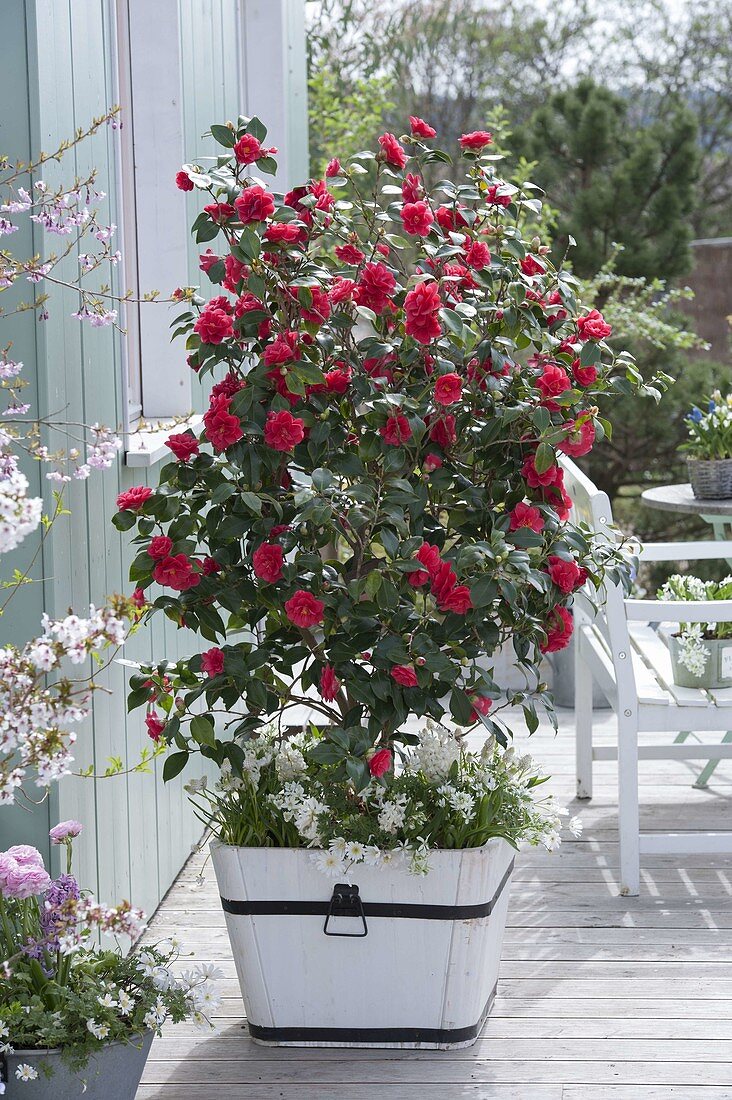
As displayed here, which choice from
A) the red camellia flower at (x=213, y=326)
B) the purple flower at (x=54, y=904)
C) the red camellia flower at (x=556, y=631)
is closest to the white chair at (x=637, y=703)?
the red camellia flower at (x=556, y=631)

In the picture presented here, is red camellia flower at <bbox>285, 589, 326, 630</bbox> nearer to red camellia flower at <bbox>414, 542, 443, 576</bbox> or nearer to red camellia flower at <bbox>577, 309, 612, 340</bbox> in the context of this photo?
red camellia flower at <bbox>414, 542, 443, 576</bbox>

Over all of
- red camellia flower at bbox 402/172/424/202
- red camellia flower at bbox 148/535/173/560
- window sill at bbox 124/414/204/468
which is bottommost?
red camellia flower at bbox 148/535/173/560

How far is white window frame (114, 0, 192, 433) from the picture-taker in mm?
2936

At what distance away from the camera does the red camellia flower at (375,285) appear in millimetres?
2068

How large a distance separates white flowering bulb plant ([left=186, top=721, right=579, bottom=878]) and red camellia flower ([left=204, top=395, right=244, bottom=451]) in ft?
1.70

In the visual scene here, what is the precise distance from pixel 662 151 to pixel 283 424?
5.22 m

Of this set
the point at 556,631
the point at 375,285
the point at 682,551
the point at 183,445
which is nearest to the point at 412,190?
the point at 375,285

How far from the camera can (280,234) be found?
80.0 inches

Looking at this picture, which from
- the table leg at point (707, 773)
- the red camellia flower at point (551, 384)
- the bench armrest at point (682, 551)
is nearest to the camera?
the red camellia flower at point (551, 384)

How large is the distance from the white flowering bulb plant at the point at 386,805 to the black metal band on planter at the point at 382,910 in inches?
3.0

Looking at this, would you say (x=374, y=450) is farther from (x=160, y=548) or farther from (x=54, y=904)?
(x=54, y=904)

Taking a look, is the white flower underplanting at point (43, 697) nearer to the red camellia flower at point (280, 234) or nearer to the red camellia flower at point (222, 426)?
the red camellia flower at point (222, 426)

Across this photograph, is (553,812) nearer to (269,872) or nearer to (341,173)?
(269,872)

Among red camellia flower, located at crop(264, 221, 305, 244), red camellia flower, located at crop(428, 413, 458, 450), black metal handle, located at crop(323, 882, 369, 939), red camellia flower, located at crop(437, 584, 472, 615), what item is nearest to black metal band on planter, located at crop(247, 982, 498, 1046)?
black metal handle, located at crop(323, 882, 369, 939)
